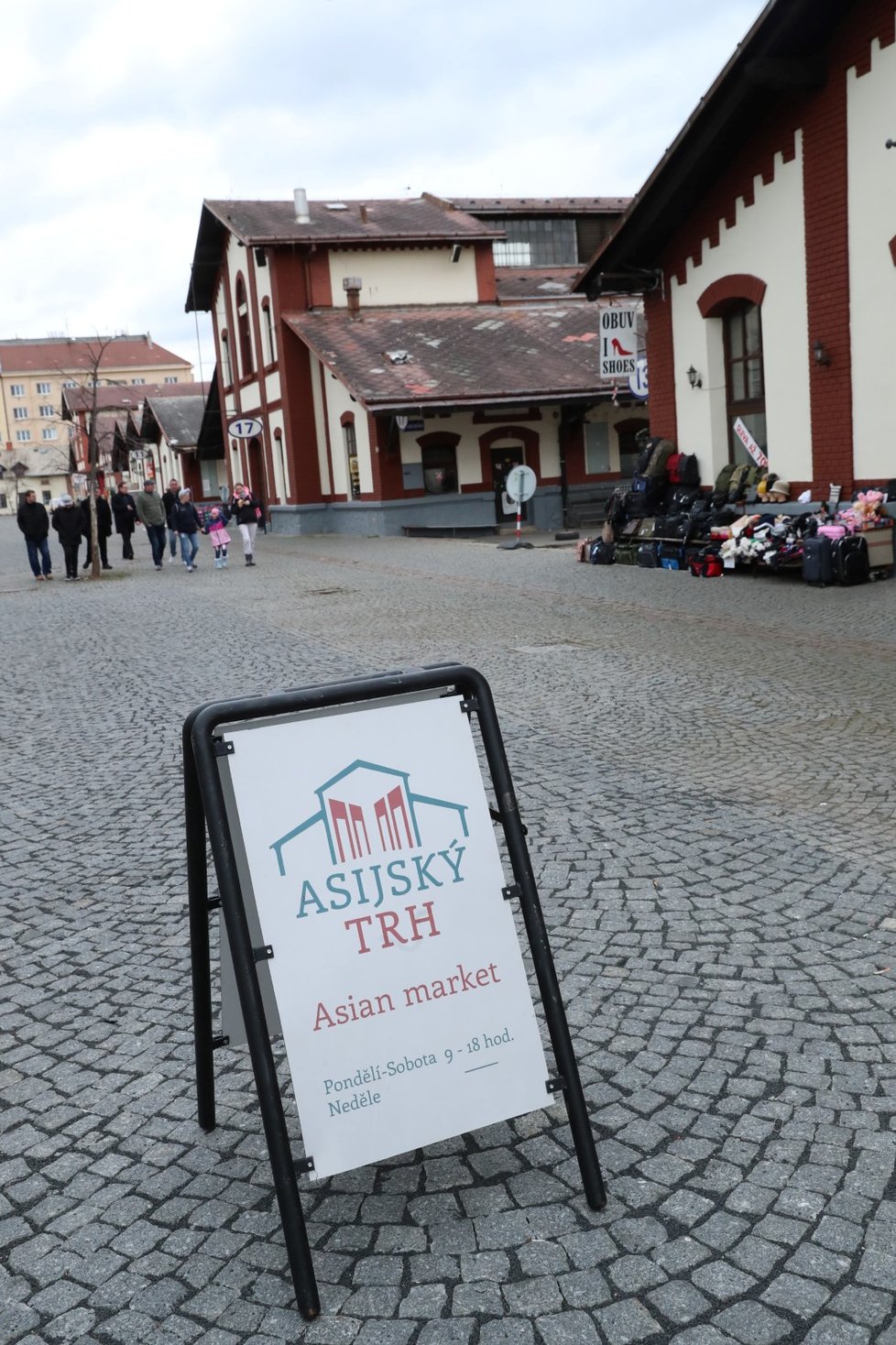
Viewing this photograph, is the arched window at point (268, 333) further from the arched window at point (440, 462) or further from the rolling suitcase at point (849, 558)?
the rolling suitcase at point (849, 558)

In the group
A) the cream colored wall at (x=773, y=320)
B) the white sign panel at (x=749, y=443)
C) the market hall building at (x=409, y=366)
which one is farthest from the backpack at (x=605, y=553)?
the market hall building at (x=409, y=366)

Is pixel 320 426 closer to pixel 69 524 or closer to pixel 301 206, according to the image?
pixel 301 206

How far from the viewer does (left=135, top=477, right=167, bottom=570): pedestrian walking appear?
22703 millimetres

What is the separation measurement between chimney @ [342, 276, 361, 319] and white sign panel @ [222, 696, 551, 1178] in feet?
98.7

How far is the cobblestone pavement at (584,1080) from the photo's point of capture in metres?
2.52

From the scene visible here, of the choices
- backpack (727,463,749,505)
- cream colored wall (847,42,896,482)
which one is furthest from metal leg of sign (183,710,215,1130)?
backpack (727,463,749,505)

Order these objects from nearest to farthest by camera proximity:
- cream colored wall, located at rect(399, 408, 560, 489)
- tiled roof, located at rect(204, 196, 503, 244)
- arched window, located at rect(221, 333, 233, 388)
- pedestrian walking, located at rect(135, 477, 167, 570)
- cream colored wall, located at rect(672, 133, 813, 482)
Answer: cream colored wall, located at rect(672, 133, 813, 482) → pedestrian walking, located at rect(135, 477, 167, 570) → cream colored wall, located at rect(399, 408, 560, 489) → tiled roof, located at rect(204, 196, 503, 244) → arched window, located at rect(221, 333, 233, 388)

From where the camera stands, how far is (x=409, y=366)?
28125 millimetres

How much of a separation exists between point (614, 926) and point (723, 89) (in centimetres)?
1294

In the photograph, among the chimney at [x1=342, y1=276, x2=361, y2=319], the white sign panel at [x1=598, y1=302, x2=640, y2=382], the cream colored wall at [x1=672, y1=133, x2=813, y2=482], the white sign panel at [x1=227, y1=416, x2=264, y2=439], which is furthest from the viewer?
the white sign panel at [x1=227, y1=416, x2=264, y2=439]

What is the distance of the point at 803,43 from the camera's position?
44.1ft

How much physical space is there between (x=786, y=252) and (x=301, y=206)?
835 inches

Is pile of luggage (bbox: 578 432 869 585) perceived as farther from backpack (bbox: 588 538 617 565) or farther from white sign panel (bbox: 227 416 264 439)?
white sign panel (bbox: 227 416 264 439)

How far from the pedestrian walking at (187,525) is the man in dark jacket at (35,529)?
228 cm
